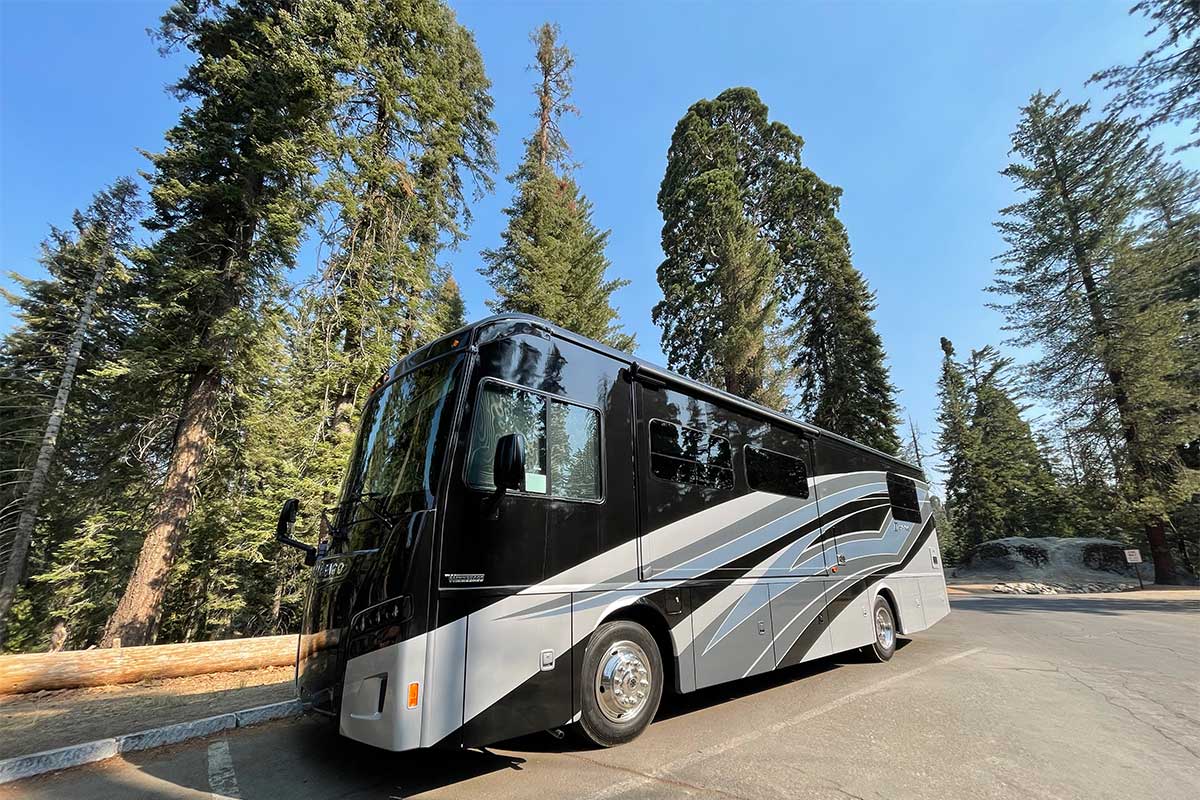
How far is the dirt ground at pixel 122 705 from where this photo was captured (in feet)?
14.6

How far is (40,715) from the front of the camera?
519 centimetres

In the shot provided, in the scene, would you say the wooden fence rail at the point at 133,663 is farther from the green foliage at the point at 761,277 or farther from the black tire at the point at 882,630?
the green foliage at the point at 761,277

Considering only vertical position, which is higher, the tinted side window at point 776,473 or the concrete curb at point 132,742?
the tinted side window at point 776,473

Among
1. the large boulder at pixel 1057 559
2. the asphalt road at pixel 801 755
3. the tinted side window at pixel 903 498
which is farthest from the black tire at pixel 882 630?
the large boulder at pixel 1057 559

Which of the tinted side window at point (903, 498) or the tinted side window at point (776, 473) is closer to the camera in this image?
the tinted side window at point (776, 473)

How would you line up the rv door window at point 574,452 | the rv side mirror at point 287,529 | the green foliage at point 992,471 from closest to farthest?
the rv door window at point 574,452 < the rv side mirror at point 287,529 < the green foliage at point 992,471

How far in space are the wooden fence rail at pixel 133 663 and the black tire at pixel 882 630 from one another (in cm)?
845

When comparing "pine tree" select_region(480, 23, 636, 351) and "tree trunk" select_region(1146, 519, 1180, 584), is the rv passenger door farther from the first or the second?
"tree trunk" select_region(1146, 519, 1180, 584)

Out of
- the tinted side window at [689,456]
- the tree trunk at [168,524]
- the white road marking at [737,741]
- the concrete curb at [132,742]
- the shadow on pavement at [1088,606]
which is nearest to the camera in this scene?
the white road marking at [737,741]

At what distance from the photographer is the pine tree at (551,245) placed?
18.1 metres

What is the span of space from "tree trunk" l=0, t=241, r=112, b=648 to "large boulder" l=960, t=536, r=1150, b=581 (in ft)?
125

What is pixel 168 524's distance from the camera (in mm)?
9656

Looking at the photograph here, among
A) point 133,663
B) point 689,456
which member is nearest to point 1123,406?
point 689,456

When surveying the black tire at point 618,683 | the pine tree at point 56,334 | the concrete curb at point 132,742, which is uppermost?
the pine tree at point 56,334
